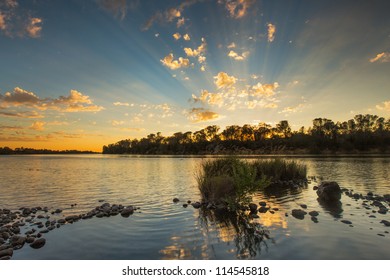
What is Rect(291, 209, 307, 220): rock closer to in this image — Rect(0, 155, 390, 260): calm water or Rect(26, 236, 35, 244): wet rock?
Rect(0, 155, 390, 260): calm water

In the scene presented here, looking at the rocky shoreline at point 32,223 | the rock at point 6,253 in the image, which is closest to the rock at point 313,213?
the rocky shoreline at point 32,223

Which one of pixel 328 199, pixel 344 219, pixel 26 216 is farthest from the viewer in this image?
pixel 328 199

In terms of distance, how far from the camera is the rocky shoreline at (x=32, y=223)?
8.94m

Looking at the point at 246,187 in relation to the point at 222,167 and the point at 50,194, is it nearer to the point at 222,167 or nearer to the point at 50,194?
the point at 222,167

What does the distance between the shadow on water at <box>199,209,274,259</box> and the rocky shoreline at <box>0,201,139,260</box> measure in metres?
4.64

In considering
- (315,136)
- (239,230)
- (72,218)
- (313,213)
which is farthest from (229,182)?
(315,136)

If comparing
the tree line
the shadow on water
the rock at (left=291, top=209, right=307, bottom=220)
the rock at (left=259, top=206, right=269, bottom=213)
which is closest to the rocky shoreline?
the shadow on water

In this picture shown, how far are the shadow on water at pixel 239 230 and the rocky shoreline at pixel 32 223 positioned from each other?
4.64m

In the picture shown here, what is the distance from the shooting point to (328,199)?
1603 centimetres

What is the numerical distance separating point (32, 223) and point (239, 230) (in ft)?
31.7

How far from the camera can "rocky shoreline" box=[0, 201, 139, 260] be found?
894 cm

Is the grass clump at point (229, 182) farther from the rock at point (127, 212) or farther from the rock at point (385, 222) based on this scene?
the rock at point (385, 222)
